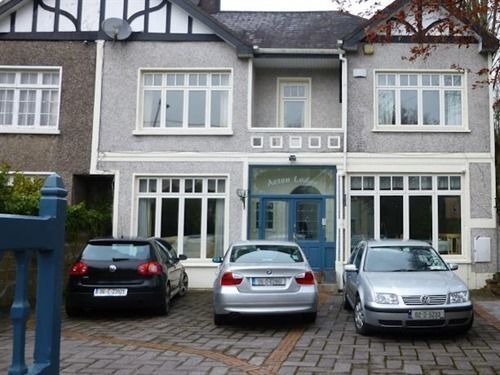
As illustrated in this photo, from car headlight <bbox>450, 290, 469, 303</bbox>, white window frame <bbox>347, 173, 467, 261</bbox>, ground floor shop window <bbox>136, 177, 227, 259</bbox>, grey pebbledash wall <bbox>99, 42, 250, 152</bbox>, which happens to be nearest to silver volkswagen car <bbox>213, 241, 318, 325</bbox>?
car headlight <bbox>450, 290, 469, 303</bbox>

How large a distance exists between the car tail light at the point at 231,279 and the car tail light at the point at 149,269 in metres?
1.85

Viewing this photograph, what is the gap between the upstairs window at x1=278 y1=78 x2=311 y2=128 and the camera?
17.4 m

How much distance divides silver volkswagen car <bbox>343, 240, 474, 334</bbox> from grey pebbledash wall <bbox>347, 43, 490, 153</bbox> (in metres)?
6.55

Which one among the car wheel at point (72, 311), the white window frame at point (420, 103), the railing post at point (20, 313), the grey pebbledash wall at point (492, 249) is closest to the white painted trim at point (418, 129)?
the white window frame at point (420, 103)

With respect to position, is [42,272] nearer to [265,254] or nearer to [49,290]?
[49,290]

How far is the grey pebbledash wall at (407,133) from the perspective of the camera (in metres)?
15.7

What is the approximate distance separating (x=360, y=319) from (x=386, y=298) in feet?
2.49

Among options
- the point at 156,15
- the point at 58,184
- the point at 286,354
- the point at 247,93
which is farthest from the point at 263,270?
the point at 156,15

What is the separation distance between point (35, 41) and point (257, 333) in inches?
463

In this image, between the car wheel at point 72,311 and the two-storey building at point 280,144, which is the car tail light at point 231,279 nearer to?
the car wheel at point 72,311

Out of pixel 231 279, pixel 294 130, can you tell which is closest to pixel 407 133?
pixel 294 130

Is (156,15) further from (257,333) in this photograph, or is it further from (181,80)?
(257,333)

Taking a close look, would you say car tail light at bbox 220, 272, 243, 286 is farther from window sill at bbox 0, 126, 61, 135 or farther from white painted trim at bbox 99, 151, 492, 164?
window sill at bbox 0, 126, 61, 135

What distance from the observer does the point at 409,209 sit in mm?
15938
